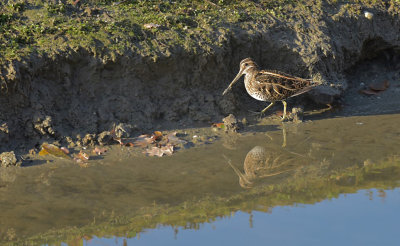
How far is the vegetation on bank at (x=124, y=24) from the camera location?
7940 mm

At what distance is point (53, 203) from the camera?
20.1 feet

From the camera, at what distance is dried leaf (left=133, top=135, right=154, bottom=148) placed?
7758mm

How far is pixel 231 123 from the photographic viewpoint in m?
8.24

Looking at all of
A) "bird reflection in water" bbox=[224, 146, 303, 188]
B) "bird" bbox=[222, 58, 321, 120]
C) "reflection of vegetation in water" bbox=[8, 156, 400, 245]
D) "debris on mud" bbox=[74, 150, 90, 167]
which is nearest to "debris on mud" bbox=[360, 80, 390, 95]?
"bird" bbox=[222, 58, 321, 120]

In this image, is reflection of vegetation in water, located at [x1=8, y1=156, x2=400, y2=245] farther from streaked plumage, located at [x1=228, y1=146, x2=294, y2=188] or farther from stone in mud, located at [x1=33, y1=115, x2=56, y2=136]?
stone in mud, located at [x1=33, y1=115, x2=56, y2=136]

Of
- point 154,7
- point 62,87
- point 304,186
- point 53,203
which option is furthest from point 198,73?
point 53,203

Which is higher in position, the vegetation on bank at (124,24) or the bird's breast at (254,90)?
the vegetation on bank at (124,24)

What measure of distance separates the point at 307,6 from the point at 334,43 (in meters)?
0.82

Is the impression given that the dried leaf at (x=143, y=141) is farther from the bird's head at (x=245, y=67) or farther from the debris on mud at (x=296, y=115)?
the debris on mud at (x=296, y=115)

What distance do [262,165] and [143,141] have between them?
1664mm

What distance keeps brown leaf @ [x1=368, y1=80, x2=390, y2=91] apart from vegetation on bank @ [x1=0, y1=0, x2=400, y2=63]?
5.77 feet

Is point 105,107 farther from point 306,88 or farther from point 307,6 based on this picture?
point 307,6

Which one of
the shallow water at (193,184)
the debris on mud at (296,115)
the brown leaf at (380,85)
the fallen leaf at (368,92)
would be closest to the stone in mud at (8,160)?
the shallow water at (193,184)

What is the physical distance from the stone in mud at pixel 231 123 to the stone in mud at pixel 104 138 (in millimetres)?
1664
